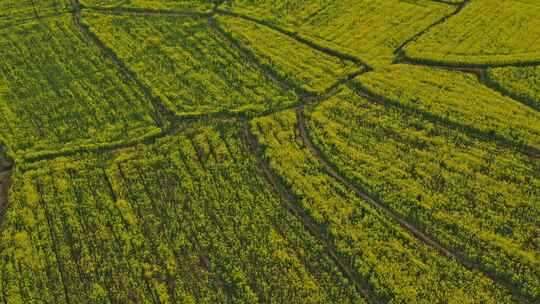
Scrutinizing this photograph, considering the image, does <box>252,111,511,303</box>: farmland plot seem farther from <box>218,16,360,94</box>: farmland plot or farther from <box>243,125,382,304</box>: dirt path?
<box>218,16,360,94</box>: farmland plot

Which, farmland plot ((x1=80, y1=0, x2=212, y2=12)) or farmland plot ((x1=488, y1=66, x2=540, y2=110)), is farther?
farmland plot ((x1=80, y1=0, x2=212, y2=12))

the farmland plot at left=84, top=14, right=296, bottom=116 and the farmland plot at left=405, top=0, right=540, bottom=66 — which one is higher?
the farmland plot at left=405, top=0, right=540, bottom=66

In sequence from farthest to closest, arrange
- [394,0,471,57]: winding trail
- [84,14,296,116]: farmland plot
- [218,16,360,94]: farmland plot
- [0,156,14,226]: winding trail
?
[394,0,471,57]: winding trail < [218,16,360,94]: farmland plot < [84,14,296,116]: farmland plot < [0,156,14,226]: winding trail

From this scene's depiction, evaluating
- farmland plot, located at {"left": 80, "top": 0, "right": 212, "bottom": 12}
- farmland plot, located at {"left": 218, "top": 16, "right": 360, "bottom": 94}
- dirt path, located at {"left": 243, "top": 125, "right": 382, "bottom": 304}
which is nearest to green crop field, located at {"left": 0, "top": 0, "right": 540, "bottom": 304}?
dirt path, located at {"left": 243, "top": 125, "right": 382, "bottom": 304}

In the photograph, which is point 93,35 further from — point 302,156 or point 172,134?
point 302,156

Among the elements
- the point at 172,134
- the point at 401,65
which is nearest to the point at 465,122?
the point at 401,65

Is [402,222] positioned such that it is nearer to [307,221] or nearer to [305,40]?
[307,221]

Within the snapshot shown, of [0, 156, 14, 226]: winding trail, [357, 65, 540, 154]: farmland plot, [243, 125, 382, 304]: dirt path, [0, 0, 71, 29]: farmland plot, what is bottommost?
[0, 156, 14, 226]: winding trail
